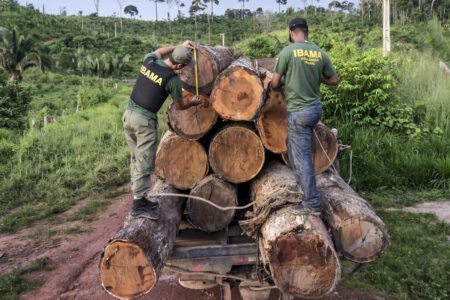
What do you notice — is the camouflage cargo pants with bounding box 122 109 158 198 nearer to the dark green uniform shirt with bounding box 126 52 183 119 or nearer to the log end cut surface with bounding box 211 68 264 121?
the dark green uniform shirt with bounding box 126 52 183 119

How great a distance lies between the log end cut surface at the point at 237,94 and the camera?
13.5ft

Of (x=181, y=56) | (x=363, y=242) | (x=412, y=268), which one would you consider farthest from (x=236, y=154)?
(x=412, y=268)

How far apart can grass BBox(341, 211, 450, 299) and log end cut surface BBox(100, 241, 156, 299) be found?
8.50 ft

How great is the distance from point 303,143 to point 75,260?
3678 mm

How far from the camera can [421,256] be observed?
17.6 ft

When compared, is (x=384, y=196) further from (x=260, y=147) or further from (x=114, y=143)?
(x=114, y=143)

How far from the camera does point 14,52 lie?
31156mm

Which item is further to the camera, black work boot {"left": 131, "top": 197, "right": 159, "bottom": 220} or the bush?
the bush

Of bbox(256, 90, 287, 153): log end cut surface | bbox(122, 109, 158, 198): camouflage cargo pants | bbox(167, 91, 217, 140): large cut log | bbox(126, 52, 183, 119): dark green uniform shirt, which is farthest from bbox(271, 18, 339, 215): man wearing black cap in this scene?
bbox(122, 109, 158, 198): camouflage cargo pants

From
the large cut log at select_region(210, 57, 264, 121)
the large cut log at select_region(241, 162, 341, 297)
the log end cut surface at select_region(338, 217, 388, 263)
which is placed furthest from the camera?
the large cut log at select_region(210, 57, 264, 121)

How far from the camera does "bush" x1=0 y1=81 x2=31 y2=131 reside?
1752 centimetres

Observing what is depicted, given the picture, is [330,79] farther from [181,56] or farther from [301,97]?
[181,56]

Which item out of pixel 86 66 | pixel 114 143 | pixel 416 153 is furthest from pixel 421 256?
pixel 86 66

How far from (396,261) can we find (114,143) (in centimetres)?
895
